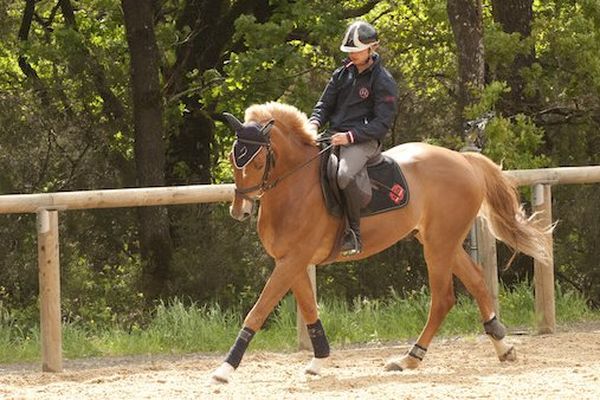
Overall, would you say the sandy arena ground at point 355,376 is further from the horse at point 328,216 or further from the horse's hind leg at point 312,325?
the horse at point 328,216

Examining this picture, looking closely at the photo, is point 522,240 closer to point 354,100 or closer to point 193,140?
point 354,100

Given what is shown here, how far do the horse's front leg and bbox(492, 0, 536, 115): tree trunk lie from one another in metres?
6.31

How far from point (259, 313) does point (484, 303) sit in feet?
6.38

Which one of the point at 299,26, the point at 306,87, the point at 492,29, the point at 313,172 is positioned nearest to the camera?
the point at 313,172

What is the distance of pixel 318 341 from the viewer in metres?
9.03

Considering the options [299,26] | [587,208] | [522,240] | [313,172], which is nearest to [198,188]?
[313,172]

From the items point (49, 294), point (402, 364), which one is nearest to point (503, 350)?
point (402, 364)

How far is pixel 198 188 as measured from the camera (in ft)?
33.5

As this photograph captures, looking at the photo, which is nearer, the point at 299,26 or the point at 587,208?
the point at 587,208

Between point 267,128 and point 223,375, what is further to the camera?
point 267,128

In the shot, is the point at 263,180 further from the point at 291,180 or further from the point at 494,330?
the point at 494,330

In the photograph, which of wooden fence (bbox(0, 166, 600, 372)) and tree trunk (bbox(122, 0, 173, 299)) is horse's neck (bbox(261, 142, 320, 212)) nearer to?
wooden fence (bbox(0, 166, 600, 372))

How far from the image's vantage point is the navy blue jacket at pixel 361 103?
8953 millimetres

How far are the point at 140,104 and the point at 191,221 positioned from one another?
7.41 feet
